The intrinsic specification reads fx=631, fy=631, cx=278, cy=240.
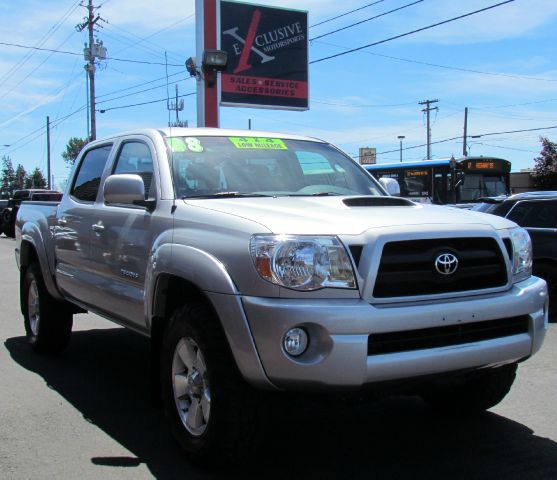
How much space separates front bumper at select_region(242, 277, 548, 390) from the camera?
2951mm

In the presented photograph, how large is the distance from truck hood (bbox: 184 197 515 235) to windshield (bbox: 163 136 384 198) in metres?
0.31

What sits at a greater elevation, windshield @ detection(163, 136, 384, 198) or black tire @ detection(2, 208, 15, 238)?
windshield @ detection(163, 136, 384, 198)

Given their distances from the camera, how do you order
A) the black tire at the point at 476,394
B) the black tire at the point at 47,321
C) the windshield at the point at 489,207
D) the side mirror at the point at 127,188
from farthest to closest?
the windshield at the point at 489,207, the black tire at the point at 47,321, the black tire at the point at 476,394, the side mirror at the point at 127,188

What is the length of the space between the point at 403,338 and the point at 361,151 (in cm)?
4912

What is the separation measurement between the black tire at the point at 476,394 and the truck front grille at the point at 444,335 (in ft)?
2.26

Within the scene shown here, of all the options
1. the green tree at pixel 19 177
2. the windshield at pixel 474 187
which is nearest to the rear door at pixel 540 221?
the windshield at pixel 474 187

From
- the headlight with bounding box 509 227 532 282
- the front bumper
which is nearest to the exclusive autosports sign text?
the headlight with bounding box 509 227 532 282

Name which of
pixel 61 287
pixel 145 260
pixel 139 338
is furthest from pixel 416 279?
pixel 139 338

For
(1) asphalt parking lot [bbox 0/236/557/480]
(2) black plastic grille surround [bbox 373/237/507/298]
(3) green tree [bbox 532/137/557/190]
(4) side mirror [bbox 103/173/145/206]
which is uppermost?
(3) green tree [bbox 532/137/557/190]

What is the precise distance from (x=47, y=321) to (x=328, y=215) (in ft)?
12.8

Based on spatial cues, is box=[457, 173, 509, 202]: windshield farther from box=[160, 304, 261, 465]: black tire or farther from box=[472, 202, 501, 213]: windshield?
box=[160, 304, 261, 465]: black tire

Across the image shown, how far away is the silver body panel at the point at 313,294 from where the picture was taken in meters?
2.98

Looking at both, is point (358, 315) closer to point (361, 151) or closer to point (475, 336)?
point (475, 336)

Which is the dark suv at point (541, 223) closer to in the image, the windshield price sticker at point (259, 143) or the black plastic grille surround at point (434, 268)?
the windshield price sticker at point (259, 143)
